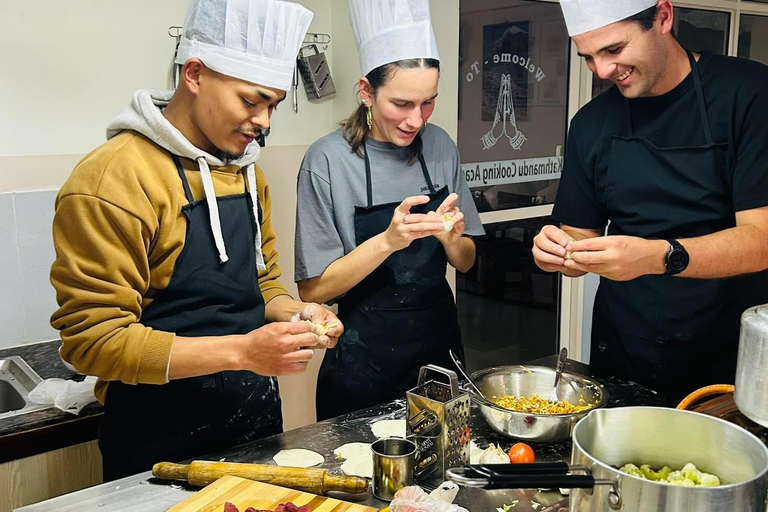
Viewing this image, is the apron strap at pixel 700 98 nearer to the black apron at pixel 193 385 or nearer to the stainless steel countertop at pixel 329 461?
the stainless steel countertop at pixel 329 461

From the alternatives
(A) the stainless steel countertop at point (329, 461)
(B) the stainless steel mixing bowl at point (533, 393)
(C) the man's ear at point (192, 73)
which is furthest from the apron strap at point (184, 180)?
(B) the stainless steel mixing bowl at point (533, 393)

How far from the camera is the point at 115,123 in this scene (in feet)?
5.74

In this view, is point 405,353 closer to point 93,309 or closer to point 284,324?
point 284,324

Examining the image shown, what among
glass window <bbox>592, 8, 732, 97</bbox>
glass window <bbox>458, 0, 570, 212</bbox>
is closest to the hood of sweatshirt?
glass window <bbox>458, 0, 570, 212</bbox>

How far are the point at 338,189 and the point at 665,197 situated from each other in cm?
99

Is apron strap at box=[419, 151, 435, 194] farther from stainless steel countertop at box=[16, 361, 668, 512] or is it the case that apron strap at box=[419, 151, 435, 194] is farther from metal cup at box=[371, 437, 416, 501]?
metal cup at box=[371, 437, 416, 501]

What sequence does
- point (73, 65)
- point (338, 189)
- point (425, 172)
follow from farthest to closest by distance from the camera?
point (73, 65) < point (425, 172) < point (338, 189)

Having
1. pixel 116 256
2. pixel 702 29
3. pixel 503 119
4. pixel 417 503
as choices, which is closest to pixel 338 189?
pixel 116 256

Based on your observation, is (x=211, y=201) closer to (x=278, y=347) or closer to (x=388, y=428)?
(x=278, y=347)

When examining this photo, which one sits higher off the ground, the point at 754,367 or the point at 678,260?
the point at 678,260

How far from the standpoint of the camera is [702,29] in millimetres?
4633

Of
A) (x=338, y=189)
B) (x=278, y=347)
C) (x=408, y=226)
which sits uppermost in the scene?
(x=338, y=189)

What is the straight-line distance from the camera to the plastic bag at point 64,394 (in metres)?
2.24

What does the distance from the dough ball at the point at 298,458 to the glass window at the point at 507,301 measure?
7.70 ft
